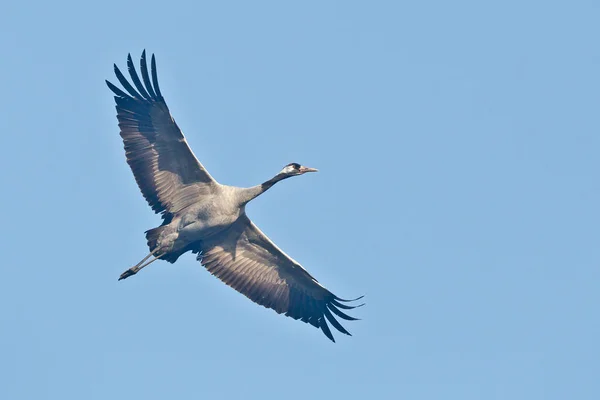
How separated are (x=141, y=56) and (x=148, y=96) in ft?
3.82

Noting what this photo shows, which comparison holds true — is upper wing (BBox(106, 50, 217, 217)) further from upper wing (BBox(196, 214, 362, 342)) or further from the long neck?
upper wing (BBox(196, 214, 362, 342))

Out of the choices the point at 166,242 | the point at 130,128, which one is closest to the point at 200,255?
the point at 166,242

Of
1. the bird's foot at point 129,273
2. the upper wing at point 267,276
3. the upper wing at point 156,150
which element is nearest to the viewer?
the upper wing at point 156,150

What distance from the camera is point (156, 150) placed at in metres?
35.9

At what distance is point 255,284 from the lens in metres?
37.8

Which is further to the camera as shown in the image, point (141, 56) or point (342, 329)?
point (342, 329)

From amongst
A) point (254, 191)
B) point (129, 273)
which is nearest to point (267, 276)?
point (254, 191)

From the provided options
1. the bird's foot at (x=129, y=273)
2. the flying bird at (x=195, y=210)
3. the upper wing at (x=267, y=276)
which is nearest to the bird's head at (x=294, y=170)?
the flying bird at (x=195, y=210)

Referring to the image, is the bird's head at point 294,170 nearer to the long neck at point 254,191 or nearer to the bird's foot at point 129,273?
the long neck at point 254,191

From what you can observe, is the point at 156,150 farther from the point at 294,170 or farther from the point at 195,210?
the point at 294,170

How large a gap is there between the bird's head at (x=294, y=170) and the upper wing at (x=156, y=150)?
2.04 metres

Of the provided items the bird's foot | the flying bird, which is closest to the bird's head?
the flying bird

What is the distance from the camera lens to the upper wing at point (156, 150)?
116ft

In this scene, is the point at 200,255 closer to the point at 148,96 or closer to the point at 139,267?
the point at 139,267
